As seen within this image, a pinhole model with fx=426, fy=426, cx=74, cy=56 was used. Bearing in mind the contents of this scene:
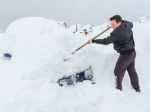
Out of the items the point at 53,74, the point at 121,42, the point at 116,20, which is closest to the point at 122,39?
the point at 121,42

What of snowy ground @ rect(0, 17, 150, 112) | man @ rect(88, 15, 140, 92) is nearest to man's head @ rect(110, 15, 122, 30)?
man @ rect(88, 15, 140, 92)

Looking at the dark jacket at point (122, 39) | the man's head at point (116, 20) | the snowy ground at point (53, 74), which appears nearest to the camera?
the snowy ground at point (53, 74)

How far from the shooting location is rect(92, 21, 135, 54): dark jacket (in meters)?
8.86

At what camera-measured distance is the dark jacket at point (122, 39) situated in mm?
8859

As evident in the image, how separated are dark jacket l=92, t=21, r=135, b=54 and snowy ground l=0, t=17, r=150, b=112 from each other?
27.9 inches

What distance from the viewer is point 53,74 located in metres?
8.45

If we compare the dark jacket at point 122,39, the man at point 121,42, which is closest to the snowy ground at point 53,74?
the man at point 121,42

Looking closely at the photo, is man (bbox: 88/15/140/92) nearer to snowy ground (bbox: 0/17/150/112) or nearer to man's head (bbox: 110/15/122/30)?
man's head (bbox: 110/15/122/30)

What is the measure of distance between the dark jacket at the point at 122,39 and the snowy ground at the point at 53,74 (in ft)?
2.32

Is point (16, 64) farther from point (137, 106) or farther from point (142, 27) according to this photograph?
point (142, 27)

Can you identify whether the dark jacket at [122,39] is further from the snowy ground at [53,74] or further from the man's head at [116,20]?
the snowy ground at [53,74]

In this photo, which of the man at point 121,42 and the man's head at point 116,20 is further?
the man's head at point 116,20

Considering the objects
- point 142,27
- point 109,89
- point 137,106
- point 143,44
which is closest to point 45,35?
point 109,89

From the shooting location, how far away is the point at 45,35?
9266 mm
